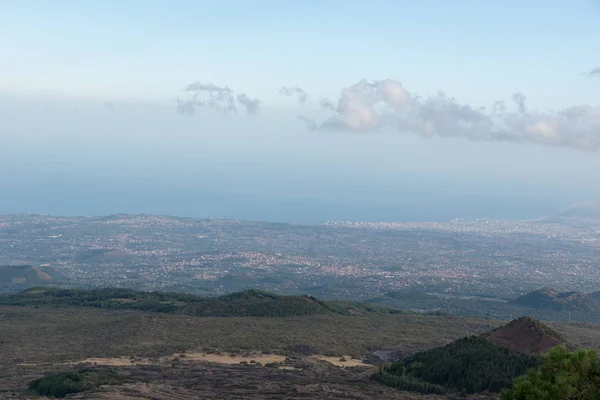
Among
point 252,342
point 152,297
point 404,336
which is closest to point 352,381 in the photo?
point 252,342

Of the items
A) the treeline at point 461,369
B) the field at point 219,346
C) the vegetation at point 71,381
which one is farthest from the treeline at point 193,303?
the vegetation at point 71,381

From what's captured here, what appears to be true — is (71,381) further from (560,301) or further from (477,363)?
(560,301)

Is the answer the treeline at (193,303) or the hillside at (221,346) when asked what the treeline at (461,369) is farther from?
the treeline at (193,303)

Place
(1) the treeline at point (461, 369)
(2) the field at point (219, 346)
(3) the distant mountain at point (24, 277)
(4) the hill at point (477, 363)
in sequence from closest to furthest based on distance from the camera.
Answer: (2) the field at point (219, 346)
(1) the treeline at point (461, 369)
(4) the hill at point (477, 363)
(3) the distant mountain at point (24, 277)

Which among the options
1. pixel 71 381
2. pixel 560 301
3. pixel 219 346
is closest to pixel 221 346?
pixel 219 346

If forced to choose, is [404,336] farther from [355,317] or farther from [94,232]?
[94,232]

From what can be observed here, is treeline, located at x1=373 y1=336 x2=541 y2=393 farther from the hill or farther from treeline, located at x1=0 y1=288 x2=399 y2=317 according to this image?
treeline, located at x1=0 y1=288 x2=399 y2=317
